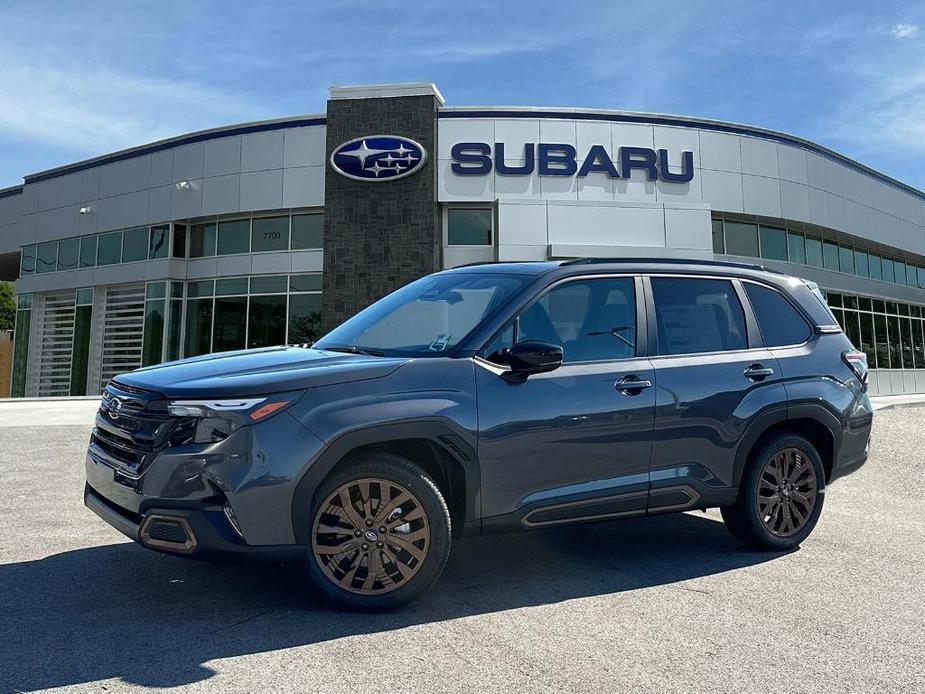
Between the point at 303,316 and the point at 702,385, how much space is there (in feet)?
61.7

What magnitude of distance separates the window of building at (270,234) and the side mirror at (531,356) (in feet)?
65.8

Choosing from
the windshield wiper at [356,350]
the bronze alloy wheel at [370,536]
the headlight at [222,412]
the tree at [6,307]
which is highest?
the tree at [6,307]

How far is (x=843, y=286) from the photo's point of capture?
27016 mm

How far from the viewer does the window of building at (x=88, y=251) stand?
26469 mm

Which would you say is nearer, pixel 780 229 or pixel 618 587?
pixel 618 587

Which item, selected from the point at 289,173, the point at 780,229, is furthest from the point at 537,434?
the point at 780,229

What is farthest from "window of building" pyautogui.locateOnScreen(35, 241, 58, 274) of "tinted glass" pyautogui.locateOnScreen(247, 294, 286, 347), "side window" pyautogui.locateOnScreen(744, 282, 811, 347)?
"side window" pyautogui.locateOnScreen(744, 282, 811, 347)

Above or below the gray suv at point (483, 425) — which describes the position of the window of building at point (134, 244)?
above

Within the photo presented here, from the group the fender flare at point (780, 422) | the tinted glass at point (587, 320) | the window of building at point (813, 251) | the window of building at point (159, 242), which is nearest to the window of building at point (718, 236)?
the window of building at point (813, 251)

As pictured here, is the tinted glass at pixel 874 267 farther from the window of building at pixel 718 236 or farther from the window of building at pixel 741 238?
the window of building at pixel 718 236

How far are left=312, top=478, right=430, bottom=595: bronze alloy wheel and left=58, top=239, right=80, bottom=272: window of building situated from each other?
26867mm

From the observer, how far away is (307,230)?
75.3 feet

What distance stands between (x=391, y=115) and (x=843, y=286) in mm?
16808

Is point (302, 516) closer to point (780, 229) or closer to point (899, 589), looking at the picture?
point (899, 589)
